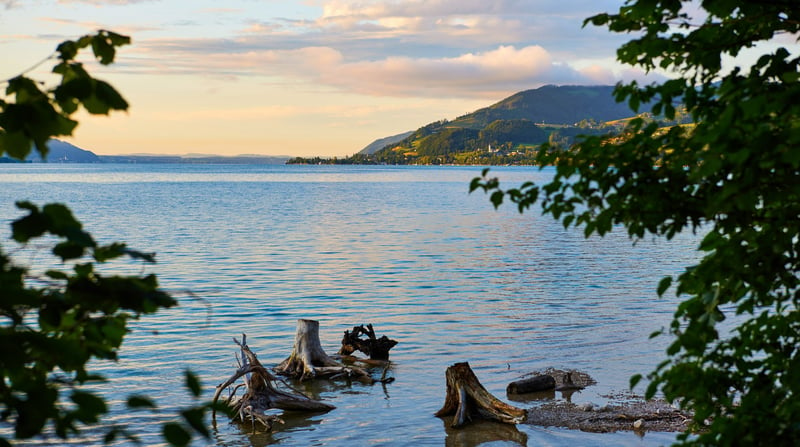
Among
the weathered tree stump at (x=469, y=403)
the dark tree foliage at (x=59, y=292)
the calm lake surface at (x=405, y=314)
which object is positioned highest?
the dark tree foliage at (x=59, y=292)

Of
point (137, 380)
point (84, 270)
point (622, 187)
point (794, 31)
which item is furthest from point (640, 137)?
point (137, 380)

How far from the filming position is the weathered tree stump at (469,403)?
17703 millimetres

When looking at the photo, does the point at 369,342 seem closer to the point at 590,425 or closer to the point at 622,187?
the point at 590,425

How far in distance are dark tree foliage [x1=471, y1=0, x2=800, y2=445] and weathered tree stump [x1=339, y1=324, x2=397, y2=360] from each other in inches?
692

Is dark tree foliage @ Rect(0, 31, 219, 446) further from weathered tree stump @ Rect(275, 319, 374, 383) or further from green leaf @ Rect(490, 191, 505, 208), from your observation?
weathered tree stump @ Rect(275, 319, 374, 383)

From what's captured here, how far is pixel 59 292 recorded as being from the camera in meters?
3.87

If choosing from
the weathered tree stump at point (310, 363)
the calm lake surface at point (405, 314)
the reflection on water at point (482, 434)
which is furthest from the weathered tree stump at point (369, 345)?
the reflection on water at point (482, 434)

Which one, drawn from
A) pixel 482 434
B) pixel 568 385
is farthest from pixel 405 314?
pixel 482 434

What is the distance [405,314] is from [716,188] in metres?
26.0

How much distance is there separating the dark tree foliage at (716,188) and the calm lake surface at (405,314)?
3191 mm

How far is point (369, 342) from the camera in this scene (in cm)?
2372

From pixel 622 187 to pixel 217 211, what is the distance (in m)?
94.3

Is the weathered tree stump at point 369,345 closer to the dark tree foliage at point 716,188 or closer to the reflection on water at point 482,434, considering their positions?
the reflection on water at point 482,434

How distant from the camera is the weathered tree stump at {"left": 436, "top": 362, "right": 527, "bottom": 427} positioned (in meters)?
17.7
